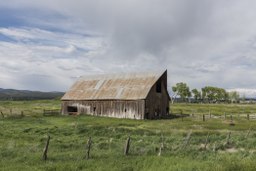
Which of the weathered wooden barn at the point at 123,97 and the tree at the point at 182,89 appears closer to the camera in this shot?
the weathered wooden barn at the point at 123,97

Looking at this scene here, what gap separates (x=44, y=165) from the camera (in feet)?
48.9

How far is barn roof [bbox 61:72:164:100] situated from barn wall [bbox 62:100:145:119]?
0.72m

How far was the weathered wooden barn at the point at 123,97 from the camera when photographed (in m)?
52.5

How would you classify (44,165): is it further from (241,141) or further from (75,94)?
(75,94)

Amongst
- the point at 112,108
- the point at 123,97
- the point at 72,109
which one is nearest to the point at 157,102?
the point at 123,97

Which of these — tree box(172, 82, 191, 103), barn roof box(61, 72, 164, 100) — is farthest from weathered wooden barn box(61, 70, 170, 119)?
tree box(172, 82, 191, 103)

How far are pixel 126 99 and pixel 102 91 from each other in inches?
281

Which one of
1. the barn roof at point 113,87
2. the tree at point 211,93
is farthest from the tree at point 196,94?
the barn roof at point 113,87

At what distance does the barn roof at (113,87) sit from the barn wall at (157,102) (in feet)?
4.63

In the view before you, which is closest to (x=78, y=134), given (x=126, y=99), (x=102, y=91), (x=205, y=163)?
(x=205, y=163)

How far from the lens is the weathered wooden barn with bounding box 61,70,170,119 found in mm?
52469

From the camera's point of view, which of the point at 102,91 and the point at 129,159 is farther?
the point at 102,91

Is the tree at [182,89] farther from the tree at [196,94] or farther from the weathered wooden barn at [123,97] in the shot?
the weathered wooden barn at [123,97]

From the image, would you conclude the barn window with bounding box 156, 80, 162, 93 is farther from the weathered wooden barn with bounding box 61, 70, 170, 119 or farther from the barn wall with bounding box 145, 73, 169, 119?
the barn wall with bounding box 145, 73, 169, 119
